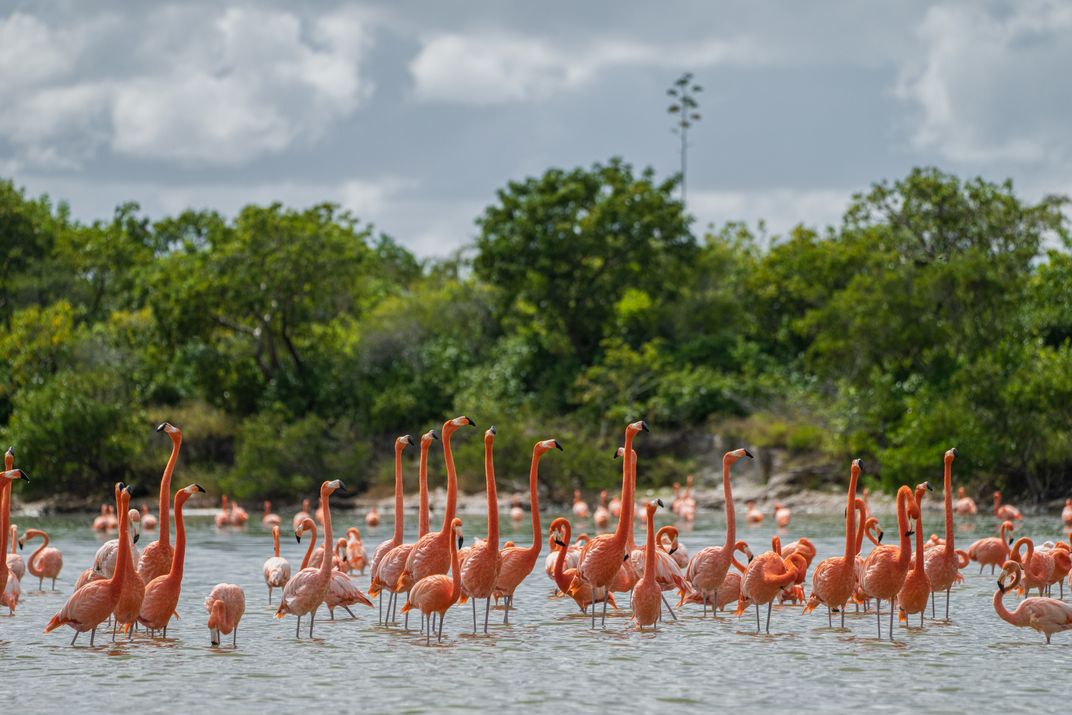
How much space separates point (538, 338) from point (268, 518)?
17952 mm

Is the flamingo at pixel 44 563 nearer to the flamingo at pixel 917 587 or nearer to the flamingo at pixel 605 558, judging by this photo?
the flamingo at pixel 605 558

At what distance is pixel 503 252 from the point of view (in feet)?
142

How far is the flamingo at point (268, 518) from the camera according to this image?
27.9 m

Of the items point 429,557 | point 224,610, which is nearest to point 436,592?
point 429,557

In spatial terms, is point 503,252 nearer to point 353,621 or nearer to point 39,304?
point 39,304

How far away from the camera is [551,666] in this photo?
34.0 feet

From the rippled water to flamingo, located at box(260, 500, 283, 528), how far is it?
44.7ft

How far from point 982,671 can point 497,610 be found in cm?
516

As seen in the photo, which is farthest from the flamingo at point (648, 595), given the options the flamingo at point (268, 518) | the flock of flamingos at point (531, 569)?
the flamingo at point (268, 518)

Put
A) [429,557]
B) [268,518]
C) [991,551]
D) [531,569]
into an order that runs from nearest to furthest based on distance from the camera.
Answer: [429,557] < [531,569] < [991,551] < [268,518]

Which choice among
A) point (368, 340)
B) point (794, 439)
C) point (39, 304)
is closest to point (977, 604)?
point (794, 439)

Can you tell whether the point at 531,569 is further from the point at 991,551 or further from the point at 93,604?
the point at 991,551

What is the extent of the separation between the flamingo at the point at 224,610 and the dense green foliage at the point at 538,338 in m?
23.9

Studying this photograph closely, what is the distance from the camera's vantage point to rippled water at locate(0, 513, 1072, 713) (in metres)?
8.99
